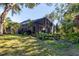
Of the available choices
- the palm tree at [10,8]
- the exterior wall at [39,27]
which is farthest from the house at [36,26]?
the palm tree at [10,8]

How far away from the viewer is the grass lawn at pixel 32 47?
5.95ft

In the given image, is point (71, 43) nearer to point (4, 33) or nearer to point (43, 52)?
point (43, 52)

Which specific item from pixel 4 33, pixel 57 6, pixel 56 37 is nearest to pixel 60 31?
pixel 56 37

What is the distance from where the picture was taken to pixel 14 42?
1.83 meters

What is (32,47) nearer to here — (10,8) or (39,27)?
(39,27)

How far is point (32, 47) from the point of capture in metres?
1.83

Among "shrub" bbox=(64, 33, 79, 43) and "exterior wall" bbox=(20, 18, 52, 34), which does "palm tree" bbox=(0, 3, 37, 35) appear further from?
"shrub" bbox=(64, 33, 79, 43)

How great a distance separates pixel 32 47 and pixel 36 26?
183mm

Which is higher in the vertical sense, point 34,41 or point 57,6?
point 57,6

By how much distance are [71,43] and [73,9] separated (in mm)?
293

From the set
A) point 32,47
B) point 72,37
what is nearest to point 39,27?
point 32,47

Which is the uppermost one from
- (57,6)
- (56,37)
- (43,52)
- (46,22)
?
(57,6)

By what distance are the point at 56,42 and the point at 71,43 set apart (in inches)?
5.1

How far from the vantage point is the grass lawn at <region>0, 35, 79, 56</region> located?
5.95 feet
